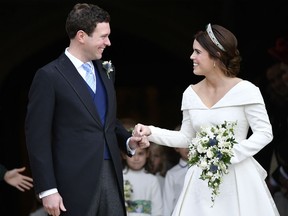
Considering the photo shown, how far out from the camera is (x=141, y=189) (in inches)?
313

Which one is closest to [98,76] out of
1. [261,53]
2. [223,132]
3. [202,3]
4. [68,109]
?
[68,109]

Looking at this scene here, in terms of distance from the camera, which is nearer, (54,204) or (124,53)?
(54,204)

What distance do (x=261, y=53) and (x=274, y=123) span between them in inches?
37.9

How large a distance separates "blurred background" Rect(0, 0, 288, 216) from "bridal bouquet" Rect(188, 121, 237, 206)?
453cm

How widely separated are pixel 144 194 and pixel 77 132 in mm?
2600

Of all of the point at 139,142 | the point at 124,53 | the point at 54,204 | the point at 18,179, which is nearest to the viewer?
the point at 54,204

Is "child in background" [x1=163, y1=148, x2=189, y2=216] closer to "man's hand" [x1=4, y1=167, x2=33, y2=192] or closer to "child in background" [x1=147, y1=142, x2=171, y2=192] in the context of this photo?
"child in background" [x1=147, y1=142, x2=171, y2=192]

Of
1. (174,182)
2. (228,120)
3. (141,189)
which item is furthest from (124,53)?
(228,120)

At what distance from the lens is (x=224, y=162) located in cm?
548

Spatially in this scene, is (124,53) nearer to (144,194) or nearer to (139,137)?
(144,194)

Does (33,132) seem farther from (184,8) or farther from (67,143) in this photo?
(184,8)

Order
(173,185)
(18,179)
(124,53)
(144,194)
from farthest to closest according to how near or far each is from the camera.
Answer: (124,53) < (173,185) < (144,194) < (18,179)

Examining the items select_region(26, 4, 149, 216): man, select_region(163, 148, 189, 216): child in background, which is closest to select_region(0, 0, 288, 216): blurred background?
select_region(163, 148, 189, 216): child in background

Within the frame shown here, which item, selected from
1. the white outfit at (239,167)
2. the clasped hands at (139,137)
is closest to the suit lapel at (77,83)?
the clasped hands at (139,137)
